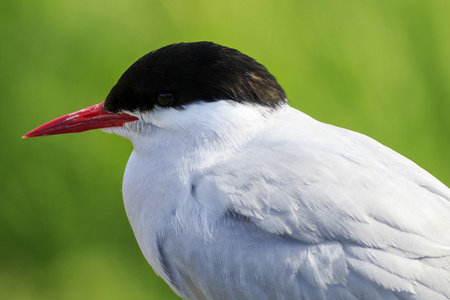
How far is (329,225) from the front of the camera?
4.33 ft

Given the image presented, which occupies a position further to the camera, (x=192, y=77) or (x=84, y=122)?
(x=84, y=122)

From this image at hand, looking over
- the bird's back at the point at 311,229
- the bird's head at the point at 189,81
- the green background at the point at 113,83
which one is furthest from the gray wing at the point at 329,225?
the green background at the point at 113,83

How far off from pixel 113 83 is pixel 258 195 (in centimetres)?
105

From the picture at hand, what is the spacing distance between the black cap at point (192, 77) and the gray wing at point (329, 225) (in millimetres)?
138

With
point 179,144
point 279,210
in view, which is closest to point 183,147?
point 179,144

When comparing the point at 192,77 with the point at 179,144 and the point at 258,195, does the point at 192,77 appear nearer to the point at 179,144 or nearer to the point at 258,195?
the point at 179,144

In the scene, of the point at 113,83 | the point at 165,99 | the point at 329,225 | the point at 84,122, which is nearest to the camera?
the point at 329,225

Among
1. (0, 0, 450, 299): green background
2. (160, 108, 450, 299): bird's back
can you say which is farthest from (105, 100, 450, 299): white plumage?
(0, 0, 450, 299): green background

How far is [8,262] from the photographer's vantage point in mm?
2352

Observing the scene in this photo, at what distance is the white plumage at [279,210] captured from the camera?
1.31 metres

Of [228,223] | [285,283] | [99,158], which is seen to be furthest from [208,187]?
[99,158]

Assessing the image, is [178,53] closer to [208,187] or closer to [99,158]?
[208,187]

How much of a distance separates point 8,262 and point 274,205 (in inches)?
52.0

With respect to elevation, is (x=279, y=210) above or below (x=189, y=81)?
below
